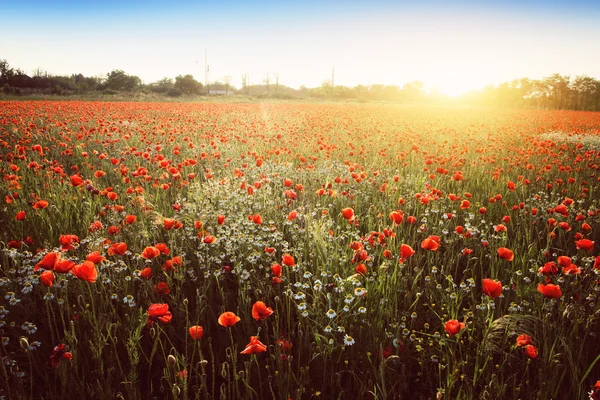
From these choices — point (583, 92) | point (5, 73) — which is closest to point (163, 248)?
point (5, 73)

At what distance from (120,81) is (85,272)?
193ft

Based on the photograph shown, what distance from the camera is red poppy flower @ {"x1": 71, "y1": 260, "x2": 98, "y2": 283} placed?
177 cm

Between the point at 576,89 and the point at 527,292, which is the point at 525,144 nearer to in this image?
the point at 527,292

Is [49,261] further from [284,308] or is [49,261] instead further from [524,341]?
[524,341]

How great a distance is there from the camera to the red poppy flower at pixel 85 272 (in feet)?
5.82

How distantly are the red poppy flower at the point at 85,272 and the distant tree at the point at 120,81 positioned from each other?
56.4 m

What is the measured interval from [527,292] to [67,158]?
7.72 m

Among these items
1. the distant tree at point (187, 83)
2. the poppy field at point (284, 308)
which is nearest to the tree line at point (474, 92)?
the distant tree at point (187, 83)

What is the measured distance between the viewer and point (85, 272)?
1796 millimetres

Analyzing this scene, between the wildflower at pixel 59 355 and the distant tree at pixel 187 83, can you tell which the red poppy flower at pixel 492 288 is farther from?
the distant tree at pixel 187 83

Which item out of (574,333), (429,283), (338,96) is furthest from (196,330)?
(338,96)

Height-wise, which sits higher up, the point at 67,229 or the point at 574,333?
the point at 67,229

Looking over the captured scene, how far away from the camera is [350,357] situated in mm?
2191

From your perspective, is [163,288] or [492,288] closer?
[492,288]
